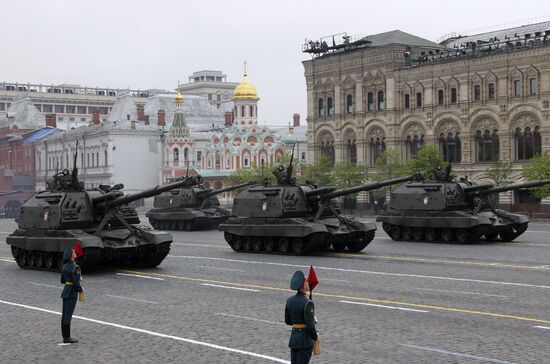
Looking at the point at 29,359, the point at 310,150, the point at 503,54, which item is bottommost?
the point at 29,359

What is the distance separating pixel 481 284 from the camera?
22.5 m

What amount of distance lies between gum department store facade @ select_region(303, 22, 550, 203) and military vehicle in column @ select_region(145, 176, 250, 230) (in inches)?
833

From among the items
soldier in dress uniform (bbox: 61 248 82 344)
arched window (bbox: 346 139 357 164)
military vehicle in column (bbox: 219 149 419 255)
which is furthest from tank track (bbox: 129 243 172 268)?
arched window (bbox: 346 139 357 164)

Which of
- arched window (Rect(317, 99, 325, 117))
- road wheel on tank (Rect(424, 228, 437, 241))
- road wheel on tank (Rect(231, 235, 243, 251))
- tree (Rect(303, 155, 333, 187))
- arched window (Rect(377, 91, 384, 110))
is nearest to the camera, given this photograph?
road wheel on tank (Rect(231, 235, 243, 251))

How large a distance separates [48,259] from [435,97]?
44671 mm

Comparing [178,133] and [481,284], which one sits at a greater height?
[178,133]

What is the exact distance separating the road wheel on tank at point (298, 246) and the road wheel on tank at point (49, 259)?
8.05 m

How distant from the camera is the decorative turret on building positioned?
105438 mm

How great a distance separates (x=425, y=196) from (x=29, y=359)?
80.1ft

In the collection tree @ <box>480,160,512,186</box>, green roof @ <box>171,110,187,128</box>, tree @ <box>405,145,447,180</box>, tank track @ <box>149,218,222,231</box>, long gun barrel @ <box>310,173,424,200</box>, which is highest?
green roof @ <box>171,110,187,128</box>

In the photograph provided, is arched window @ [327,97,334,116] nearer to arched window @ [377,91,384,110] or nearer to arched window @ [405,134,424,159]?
arched window @ [377,91,384,110]

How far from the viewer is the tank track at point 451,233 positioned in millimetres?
35688

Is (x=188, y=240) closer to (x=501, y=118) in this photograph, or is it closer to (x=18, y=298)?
(x=18, y=298)

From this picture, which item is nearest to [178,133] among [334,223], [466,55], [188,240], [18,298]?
[466,55]
